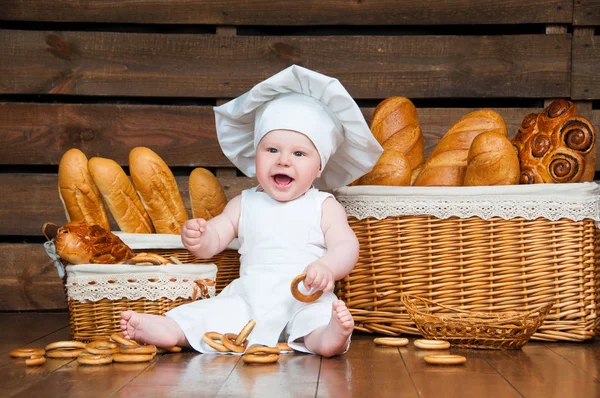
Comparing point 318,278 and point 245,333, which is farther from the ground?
point 318,278

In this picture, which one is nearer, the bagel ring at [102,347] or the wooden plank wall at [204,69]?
the bagel ring at [102,347]

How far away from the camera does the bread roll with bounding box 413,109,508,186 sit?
268cm

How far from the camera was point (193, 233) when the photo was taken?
233cm

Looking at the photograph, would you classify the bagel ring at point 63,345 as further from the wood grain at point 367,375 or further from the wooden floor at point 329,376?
the wood grain at point 367,375

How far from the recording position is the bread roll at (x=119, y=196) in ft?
8.46

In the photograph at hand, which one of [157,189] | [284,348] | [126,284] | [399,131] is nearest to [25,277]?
[157,189]

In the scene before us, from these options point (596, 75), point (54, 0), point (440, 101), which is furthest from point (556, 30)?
point (54, 0)

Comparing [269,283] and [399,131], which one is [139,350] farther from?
[399,131]

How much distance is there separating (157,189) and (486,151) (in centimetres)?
113

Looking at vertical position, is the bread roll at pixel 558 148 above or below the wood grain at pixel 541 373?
above

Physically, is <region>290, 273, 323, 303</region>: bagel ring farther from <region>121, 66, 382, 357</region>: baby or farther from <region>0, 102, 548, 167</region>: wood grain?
<region>0, 102, 548, 167</region>: wood grain

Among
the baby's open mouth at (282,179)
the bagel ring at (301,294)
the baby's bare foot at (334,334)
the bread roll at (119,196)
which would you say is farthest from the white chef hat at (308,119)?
the baby's bare foot at (334,334)

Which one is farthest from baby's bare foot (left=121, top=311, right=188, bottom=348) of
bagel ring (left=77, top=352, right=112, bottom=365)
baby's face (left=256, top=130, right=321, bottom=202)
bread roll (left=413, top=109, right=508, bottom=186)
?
bread roll (left=413, top=109, right=508, bottom=186)

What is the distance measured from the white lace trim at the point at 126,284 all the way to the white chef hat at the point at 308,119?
506 mm
